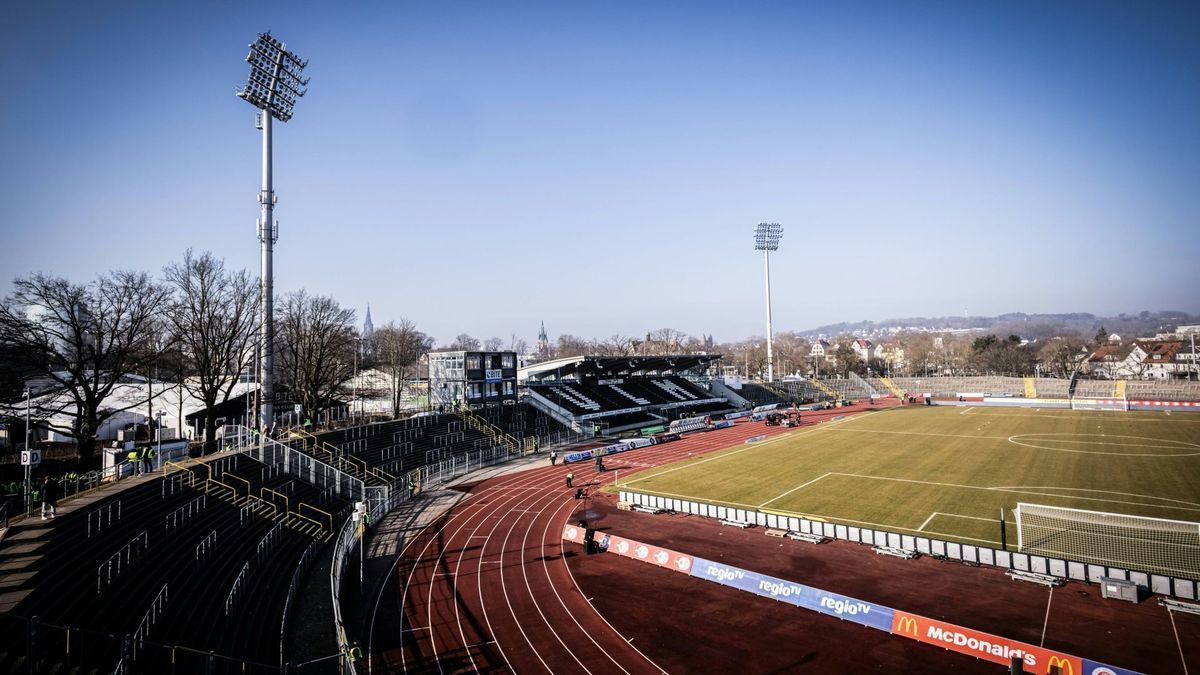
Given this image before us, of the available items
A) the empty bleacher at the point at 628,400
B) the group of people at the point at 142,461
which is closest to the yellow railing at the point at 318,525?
the group of people at the point at 142,461

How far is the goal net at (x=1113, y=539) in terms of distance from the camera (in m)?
21.8

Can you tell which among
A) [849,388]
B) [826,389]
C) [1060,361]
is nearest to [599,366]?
[826,389]

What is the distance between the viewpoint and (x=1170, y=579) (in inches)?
753

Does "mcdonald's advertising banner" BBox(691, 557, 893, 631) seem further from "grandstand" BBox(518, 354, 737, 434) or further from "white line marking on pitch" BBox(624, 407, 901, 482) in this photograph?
"grandstand" BBox(518, 354, 737, 434)

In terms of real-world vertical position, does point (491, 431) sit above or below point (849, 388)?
below

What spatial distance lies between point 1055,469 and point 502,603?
37.6m

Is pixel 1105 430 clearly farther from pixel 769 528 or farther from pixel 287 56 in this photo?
pixel 287 56

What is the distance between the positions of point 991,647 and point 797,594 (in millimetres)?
5629

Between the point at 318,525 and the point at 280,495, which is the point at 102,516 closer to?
the point at 280,495

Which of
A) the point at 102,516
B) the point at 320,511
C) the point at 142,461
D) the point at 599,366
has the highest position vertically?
the point at 599,366

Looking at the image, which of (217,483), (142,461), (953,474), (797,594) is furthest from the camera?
(953,474)

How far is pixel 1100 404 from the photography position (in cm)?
7300

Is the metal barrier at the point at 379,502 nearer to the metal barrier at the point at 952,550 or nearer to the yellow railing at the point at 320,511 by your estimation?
the yellow railing at the point at 320,511

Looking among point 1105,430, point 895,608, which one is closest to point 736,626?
point 895,608
